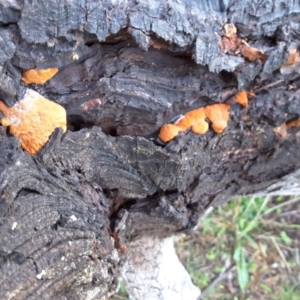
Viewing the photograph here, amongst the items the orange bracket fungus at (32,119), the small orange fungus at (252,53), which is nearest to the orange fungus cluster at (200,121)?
the small orange fungus at (252,53)

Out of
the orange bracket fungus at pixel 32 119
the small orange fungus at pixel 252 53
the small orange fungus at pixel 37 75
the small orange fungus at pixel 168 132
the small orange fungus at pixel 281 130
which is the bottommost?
the small orange fungus at pixel 281 130

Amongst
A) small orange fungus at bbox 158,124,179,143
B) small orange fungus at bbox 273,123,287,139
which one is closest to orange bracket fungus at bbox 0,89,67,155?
small orange fungus at bbox 158,124,179,143

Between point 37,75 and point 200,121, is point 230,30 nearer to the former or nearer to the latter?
point 200,121

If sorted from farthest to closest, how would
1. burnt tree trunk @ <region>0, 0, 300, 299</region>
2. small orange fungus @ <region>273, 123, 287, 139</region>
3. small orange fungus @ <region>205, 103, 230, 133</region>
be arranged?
1. small orange fungus @ <region>273, 123, 287, 139</region>
2. small orange fungus @ <region>205, 103, 230, 133</region>
3. burnt tree trunk @ <region>0, 0, 300, 299</region>

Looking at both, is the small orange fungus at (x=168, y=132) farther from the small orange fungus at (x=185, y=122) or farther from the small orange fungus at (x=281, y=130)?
the small orange fungus at (x=281, y=130)

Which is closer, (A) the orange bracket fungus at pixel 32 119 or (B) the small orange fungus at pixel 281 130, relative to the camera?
(A) the orange bracket fungus at pixel 32 119

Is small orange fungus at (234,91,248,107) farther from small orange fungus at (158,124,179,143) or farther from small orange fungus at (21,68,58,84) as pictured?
small orange fungus at (21,68,58,84)

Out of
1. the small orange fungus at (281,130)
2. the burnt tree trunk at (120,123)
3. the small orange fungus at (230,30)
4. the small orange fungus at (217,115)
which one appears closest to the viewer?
the burnt tree trunk at (120,123)
